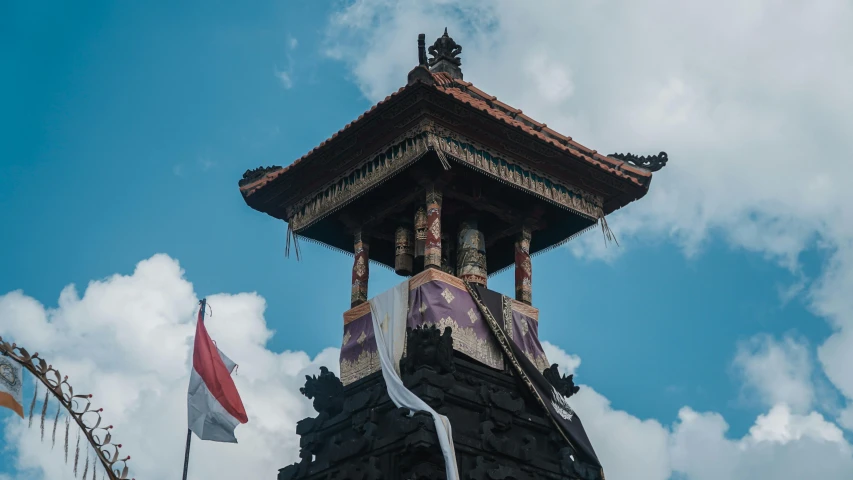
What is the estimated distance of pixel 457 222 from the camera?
25875mm

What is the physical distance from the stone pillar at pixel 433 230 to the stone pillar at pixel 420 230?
0.28 metres

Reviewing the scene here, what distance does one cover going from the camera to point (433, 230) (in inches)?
938

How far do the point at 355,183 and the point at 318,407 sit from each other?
Result: 16.0ft

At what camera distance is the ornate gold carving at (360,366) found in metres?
23.5

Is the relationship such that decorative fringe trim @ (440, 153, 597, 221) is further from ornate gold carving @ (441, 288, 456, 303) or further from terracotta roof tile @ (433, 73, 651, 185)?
ornate gold carving @ (441, 288, 456, 303)

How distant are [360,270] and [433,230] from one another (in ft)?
7.96

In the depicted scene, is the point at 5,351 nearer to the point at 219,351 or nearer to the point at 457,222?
the point at 219,351

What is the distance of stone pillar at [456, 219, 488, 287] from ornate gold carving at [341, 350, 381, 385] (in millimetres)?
2632

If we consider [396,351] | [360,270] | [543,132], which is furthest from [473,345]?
[543,132]

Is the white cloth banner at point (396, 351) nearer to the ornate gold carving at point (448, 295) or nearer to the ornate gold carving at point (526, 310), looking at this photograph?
the ornate gold carving at point (448, 295)

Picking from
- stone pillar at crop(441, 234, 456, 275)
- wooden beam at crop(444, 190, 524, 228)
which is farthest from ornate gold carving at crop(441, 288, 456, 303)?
wooden beam at crop(444, 190, 524, 228)

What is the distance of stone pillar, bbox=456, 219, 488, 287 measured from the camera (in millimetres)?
24641

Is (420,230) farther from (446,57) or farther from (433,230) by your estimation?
(446,57)

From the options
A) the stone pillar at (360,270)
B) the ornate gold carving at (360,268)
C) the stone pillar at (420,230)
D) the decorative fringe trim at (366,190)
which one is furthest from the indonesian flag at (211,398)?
the stone pillar at (420,230)
